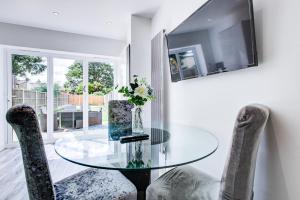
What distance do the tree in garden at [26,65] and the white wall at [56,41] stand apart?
1.63ft

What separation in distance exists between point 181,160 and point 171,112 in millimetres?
1496

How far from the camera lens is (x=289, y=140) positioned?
1.05 m

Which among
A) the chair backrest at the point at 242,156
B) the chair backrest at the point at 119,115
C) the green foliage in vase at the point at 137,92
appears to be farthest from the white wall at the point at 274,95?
the chair backrest at the point at 119,115

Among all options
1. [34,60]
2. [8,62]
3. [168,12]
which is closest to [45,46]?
[34,60]

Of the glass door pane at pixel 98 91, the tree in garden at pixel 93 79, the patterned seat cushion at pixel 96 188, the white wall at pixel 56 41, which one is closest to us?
the patterned seat cushion at pixel 96 188

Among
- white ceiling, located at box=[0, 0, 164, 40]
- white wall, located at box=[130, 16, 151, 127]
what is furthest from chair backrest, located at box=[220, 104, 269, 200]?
white ceiling, located at box=[0, 0, 164, 40]

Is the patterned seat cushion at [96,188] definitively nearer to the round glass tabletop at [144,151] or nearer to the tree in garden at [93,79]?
the round glass tabletop at [144,151]

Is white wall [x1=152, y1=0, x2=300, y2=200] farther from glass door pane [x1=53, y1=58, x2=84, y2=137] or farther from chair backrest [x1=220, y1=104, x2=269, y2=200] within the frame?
glass door pane [x1=53, y1=58, x2=84, y2=137]

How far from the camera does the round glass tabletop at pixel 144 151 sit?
1.10 meters

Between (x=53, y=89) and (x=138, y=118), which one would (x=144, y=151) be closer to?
(x=138, y=118)

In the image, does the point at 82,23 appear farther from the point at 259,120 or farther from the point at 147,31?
the point at 259,120

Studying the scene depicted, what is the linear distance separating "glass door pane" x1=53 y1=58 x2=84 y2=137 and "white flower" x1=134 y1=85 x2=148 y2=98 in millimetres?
3315

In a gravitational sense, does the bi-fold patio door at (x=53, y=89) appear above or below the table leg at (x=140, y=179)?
above

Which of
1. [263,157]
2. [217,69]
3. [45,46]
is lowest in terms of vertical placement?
[263,157]
